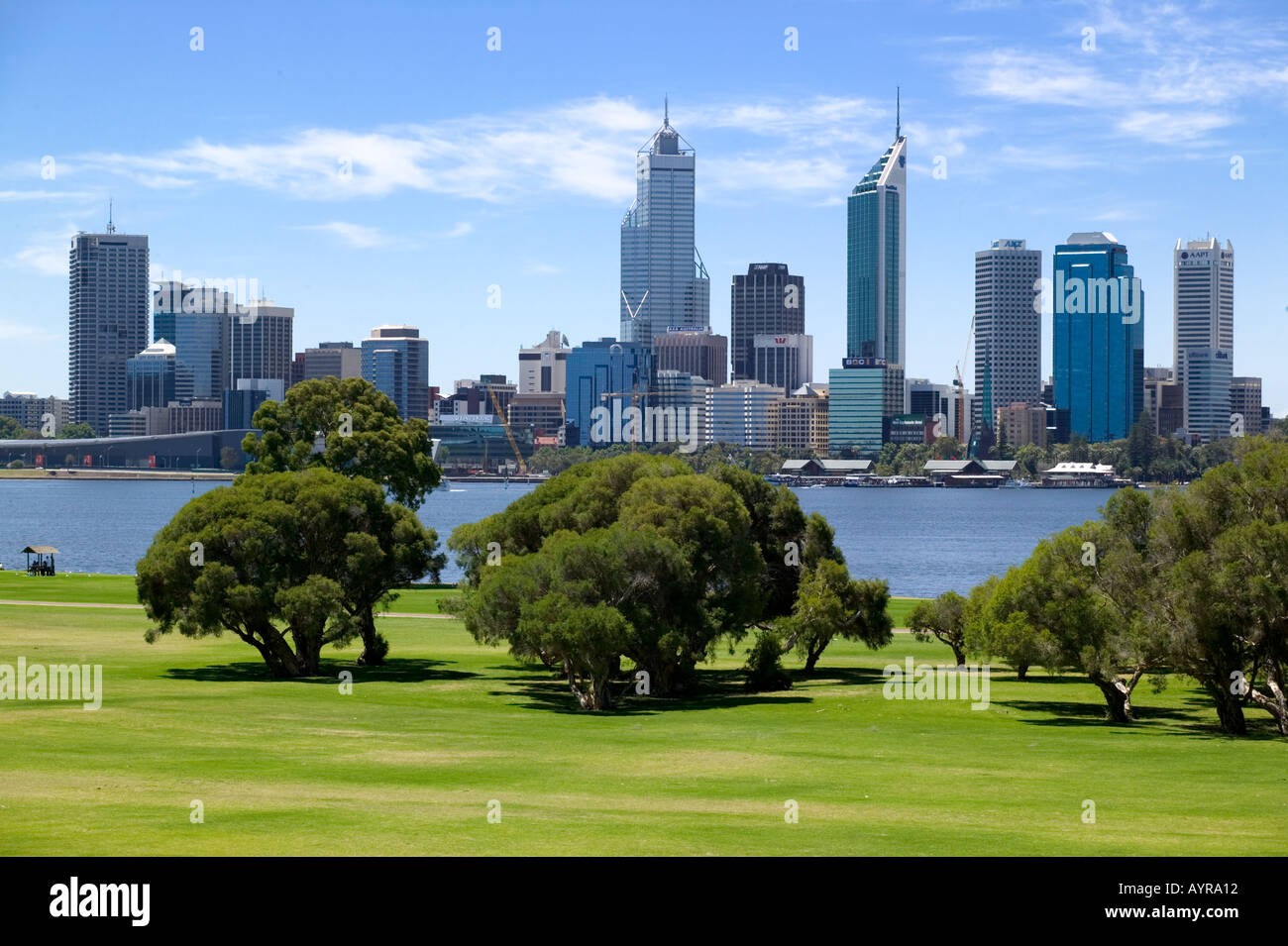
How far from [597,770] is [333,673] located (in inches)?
902

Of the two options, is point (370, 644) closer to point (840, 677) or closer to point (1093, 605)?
point (840, 677)

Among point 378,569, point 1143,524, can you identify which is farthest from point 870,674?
point 378,569

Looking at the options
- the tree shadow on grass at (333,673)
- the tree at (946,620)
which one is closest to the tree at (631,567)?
the tree shadow on grass at (333,673)

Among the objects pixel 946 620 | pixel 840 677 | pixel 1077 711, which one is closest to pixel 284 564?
pixel 840 677

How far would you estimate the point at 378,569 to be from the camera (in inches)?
2121

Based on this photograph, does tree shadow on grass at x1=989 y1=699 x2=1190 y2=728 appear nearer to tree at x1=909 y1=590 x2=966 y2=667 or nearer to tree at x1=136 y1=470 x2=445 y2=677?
tree at x1=909 y1=590 x2=966 y2=667

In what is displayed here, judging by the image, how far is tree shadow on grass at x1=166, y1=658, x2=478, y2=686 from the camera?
51.0 meters

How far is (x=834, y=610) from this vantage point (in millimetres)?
54438

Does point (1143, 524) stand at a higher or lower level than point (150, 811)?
higher

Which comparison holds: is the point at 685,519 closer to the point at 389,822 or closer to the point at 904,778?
the point at 904,778

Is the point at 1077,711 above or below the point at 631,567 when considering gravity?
below

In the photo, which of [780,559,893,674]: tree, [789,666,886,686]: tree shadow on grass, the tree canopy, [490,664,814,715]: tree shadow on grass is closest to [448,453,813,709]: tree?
the tree canopy

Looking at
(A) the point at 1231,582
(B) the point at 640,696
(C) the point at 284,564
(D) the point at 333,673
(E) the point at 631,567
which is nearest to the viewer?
(A) the point at 1231,582
